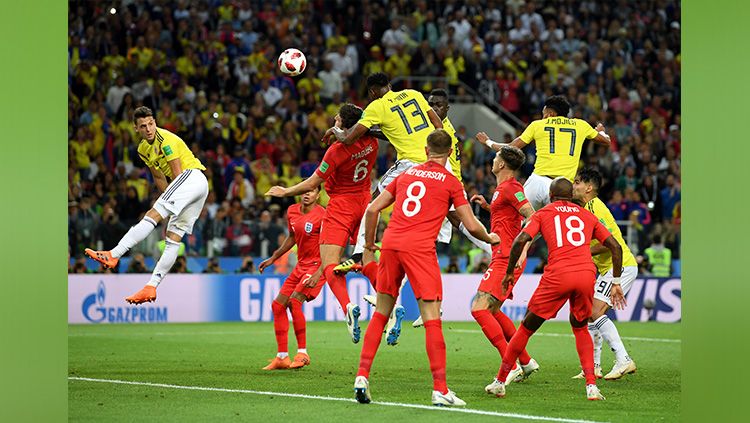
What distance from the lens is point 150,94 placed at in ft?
82.2

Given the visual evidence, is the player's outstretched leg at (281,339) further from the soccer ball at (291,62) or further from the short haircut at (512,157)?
the short haircut at (512,157)

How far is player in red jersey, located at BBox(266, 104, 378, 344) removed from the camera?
1182 centimetres

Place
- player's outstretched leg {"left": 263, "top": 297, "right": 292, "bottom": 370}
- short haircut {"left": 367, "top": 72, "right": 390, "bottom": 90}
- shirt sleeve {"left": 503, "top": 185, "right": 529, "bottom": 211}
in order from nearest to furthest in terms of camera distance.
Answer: shirt sleeve {"left": 503, "top": 185, "right": 529, "bottom": 211}, short haircut {"left": 367, "top": 72, "right": 390, "bottom": 90}, player's outstretched leg {"left": 263, "top": 297, "right": 292, "bottom": 370}

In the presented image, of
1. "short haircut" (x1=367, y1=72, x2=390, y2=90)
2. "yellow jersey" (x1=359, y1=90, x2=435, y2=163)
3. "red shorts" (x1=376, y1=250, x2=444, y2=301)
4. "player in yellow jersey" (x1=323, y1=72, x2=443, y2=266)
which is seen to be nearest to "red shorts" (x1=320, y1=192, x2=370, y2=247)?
"player in yellow jersey" (x1=323, y1=72, x2=443, y2=266)

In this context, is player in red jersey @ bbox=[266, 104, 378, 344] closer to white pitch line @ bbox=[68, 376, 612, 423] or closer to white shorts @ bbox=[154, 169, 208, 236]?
white shorts @ bbox=[154, 169, 208, 236]

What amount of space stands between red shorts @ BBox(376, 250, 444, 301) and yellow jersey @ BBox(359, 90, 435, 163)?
302cm

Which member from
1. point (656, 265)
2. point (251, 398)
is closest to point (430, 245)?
point (251, 398)

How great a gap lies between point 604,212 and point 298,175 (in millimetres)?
13050

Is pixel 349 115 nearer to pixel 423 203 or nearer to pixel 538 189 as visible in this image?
pixel 538 189

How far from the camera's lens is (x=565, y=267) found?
29.9ft

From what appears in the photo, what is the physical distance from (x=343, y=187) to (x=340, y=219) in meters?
0.38

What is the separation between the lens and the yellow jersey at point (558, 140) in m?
12.2
